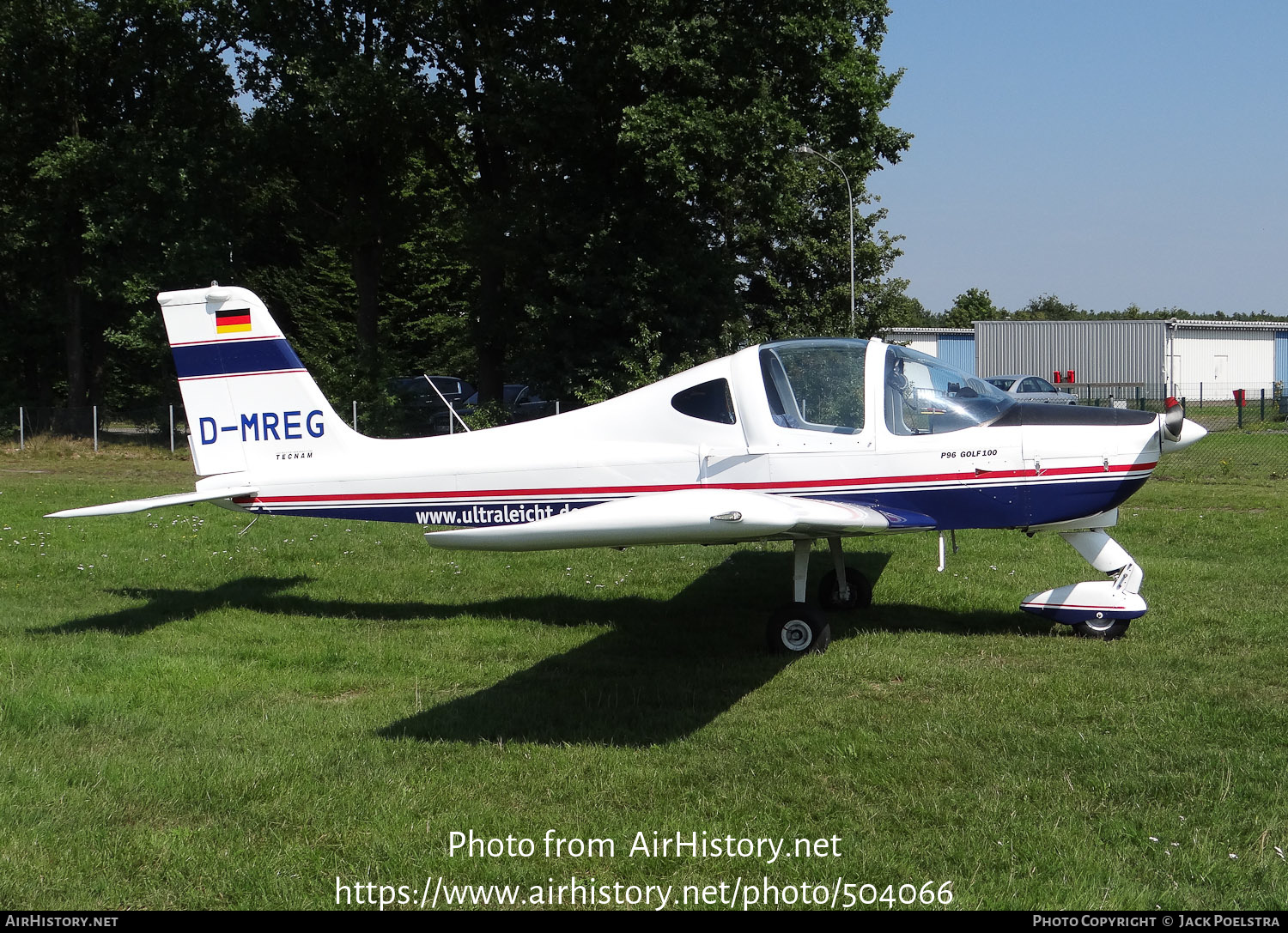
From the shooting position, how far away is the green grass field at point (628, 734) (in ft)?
13.6

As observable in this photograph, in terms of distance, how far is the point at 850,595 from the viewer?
29.0 ft

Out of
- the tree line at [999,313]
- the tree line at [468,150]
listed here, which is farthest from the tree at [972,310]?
the tree line at [468,150]

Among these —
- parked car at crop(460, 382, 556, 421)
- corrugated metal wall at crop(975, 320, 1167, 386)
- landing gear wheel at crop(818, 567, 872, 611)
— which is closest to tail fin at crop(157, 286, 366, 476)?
landing gear wheel at crop(818, 567, 872, 611)

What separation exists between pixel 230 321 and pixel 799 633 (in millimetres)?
5209

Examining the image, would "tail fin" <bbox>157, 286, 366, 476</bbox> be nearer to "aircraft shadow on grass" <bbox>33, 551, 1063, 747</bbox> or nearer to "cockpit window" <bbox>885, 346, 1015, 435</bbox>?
"aircraft shadow on grass" <bbox>33, 551, 1063, 747</bbox>

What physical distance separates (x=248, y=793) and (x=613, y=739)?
182cm

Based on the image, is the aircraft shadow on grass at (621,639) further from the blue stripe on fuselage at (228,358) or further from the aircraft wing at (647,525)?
the blue stripe on fuselage at (228,358)

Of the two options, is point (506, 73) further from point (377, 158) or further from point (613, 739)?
point (613, 739)

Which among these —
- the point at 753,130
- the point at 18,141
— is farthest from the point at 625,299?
the point at 18,141

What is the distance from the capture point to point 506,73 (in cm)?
2372

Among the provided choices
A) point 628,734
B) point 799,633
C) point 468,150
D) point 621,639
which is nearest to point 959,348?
point 468,150

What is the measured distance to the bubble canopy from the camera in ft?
25.1

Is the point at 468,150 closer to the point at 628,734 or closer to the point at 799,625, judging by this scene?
the point at 799,625

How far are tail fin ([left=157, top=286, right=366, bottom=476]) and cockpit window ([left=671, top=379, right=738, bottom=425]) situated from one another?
277 cm
